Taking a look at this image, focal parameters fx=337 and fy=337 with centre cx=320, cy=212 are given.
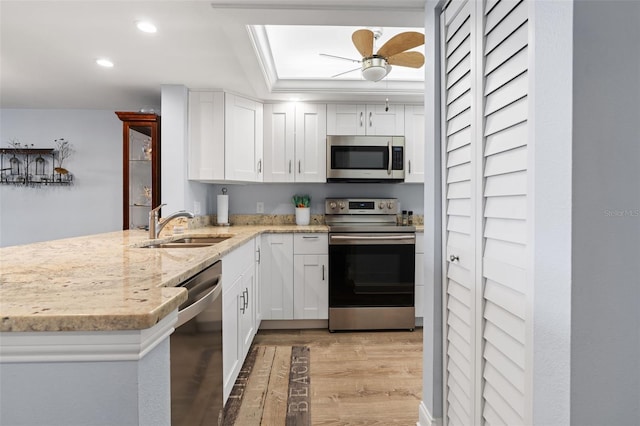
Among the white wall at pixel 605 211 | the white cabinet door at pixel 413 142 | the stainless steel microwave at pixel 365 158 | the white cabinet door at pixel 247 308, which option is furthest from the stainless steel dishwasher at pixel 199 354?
the white cabinet door at pixel 413 142

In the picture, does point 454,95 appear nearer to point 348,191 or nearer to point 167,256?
point 167,256

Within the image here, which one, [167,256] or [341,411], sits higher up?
[167,256]

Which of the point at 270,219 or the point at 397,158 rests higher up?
the point at 397,158

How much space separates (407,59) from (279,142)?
1531 mm

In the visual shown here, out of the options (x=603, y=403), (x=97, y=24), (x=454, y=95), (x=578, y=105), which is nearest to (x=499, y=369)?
(x=603, y=403)

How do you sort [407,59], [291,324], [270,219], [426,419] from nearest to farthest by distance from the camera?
[426,419] < [407,59] < [291,324] < [270,219]

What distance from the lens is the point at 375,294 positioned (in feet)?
9.85

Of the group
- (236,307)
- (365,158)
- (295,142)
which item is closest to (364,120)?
(365,158)

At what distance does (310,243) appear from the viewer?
306 centimetres

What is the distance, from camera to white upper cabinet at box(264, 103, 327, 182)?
335 centimetres

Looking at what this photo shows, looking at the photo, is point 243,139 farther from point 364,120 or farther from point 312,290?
point 312,290

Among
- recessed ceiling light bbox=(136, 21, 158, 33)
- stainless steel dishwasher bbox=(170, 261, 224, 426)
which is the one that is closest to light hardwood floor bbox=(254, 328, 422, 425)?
stainless steel dishwasher bbox=(170, 261, 224, 426)

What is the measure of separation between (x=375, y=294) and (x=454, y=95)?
2018 mm

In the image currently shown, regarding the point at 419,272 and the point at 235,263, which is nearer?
the point at 235,263
